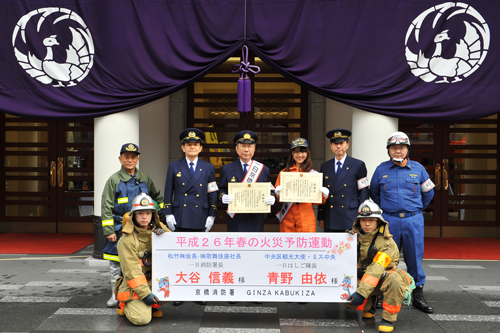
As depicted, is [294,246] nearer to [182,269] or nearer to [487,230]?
[182,269]

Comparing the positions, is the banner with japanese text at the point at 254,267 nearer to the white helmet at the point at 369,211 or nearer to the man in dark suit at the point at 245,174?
the white helmet at the point at 369,211

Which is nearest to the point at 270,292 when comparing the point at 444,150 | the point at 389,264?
the point at 389,264

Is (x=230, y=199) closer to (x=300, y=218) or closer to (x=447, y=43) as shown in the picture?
(x=300, y=218)

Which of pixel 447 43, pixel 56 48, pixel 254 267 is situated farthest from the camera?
pixel 56 48

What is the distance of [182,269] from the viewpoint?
476 cm

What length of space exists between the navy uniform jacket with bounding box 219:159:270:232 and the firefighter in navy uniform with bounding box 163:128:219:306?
179mm

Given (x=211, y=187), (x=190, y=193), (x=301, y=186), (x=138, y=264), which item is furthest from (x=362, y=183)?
(x=138, y=264)

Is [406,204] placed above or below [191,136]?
below

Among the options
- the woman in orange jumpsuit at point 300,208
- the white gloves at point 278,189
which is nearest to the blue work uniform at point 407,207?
the woman in orange jumpsuit at point 300,208

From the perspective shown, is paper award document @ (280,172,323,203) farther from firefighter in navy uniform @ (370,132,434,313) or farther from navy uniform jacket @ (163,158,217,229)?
navy uniform jacket @ (163,158,217,229)

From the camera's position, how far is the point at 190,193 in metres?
5.44

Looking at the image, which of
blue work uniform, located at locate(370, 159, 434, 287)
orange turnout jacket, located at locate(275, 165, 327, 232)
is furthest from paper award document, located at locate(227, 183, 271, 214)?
blue work uniform, located at locate(370, 159, 434, 287)

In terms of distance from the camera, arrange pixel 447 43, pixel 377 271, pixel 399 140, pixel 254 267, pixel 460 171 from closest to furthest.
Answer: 1. pixel 377 271
2. pixel 254 267
3. pixel 399 140
4. pixel 447 43
5. pixel 460 171

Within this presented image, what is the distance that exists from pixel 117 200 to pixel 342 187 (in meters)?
2.70
